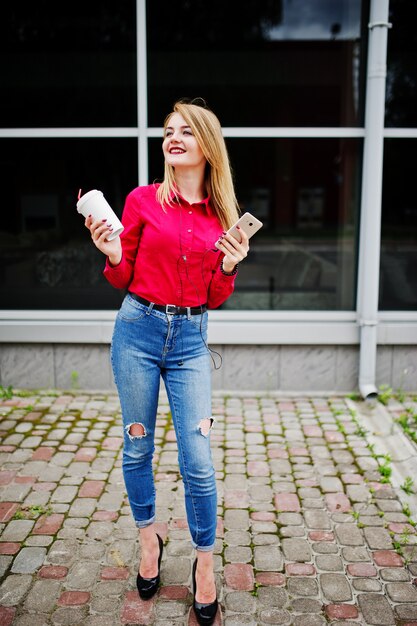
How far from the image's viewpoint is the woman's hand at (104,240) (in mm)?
2322

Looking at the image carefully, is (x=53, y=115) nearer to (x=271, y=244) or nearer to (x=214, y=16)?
(x=214, y=16)

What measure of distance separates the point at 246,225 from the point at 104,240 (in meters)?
0.58

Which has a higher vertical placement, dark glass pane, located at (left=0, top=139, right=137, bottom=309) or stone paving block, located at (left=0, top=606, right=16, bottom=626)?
dark glass pane, located at (left=0, top=139, right=137, bottom=309)

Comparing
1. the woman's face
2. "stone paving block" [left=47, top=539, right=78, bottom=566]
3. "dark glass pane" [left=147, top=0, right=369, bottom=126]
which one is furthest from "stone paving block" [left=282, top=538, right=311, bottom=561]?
"dark glass pane" [left=147, top=0, right=369, bottom=126]

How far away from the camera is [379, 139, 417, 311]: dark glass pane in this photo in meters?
5.38

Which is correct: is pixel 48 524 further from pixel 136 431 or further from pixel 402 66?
pixel 402 66

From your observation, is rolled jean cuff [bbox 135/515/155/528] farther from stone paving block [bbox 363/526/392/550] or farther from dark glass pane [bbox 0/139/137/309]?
dark glass pane [bbox 0/139/137/309]

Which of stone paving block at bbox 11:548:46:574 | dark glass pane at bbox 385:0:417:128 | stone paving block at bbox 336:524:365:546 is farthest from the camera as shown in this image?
dark glass pane at bbox 385:0:417:128

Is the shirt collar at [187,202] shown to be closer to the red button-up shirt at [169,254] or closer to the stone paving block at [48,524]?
the red button-up shirt at [169,254]

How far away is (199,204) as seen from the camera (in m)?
2.62

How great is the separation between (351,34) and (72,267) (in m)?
3.37

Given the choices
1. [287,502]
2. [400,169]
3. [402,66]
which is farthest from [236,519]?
[402,66]

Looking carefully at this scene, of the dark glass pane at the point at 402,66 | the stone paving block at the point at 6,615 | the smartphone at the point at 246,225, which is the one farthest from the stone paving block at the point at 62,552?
the dark glass pane at the point at 402,66

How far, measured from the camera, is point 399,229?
Answer: 5.53 metres
